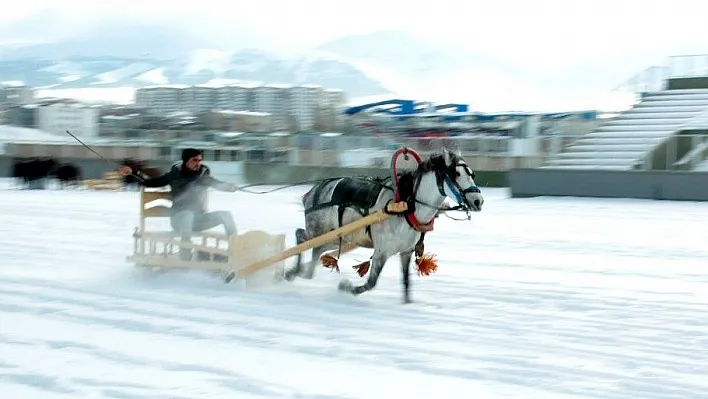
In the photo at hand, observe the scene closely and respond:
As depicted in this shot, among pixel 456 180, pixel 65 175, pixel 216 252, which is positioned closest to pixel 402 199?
pixel 456 180

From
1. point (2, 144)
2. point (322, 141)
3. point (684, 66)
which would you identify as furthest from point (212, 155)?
point (684, 66)

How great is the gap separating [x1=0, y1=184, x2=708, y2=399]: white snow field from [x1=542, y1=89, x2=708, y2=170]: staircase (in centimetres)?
1559

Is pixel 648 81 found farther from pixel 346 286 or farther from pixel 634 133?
pixel 346 286

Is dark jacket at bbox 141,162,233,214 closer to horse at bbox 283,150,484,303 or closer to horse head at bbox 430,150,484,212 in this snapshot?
horse at bbox 283,150,484,303

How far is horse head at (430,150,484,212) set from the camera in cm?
930

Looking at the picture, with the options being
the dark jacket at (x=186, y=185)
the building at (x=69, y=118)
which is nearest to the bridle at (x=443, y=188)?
the dark jacket at (x=186, y=185)

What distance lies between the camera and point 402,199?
32.0ft

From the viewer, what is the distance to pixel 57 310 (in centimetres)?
916

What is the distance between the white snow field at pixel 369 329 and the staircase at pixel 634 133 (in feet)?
51.2

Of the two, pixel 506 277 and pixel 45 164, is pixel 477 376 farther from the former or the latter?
pixel 45 164

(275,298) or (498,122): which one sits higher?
(498,122)

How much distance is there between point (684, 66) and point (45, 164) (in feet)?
69.5

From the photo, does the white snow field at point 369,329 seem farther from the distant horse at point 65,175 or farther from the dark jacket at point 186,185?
the distant horse at point 65,175

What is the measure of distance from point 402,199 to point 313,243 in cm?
117
